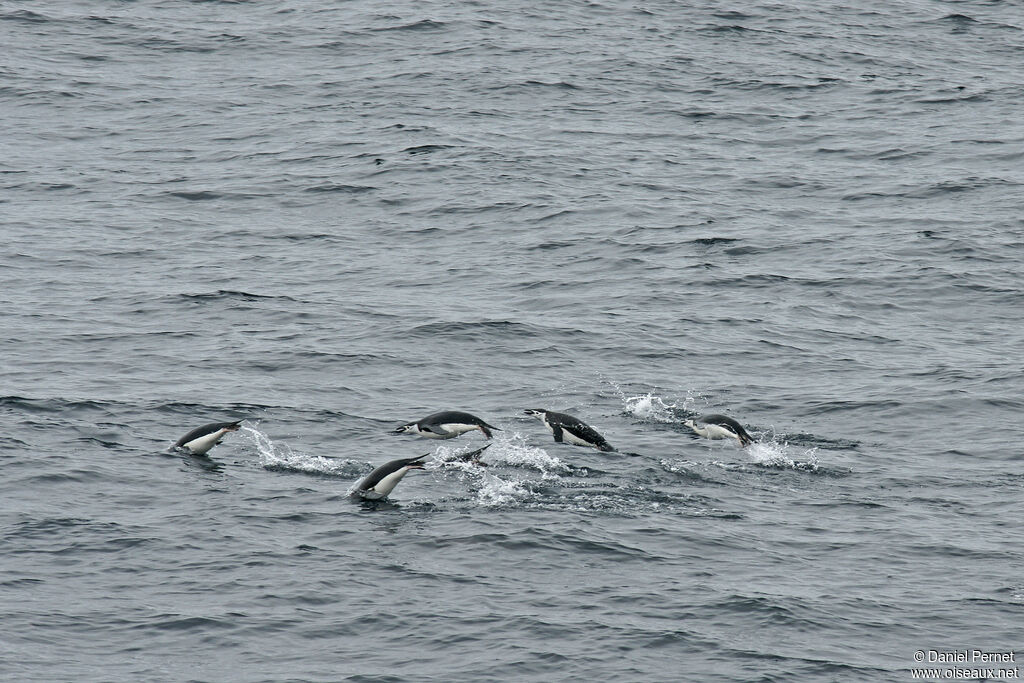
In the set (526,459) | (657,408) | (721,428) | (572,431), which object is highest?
(572,431)

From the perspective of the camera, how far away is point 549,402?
67.7 ft

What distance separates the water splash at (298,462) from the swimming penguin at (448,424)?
0.94 meters

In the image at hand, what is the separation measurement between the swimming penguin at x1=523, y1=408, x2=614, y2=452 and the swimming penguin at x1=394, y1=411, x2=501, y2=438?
860 millimetres

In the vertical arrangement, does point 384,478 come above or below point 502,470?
above

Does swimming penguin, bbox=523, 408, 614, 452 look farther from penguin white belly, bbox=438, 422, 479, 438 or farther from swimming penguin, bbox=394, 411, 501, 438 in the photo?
penguin white belly, bbox=438, 422, 479, 438

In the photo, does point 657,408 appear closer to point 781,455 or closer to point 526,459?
point 781,455

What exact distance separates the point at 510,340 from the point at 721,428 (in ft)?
18.4

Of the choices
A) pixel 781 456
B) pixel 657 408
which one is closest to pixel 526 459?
pixel 657 408

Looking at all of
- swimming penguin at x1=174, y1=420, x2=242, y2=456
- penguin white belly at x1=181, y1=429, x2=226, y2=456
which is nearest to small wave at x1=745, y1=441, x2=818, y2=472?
swimming penguin at x1=174, y1=420, x2=242, y2=456

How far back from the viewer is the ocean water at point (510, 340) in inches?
551

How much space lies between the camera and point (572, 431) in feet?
59.3

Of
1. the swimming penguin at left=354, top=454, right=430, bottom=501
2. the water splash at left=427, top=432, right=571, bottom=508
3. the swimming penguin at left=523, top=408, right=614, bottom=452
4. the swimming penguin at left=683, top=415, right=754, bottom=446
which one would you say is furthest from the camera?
the swimming penguin at left=683, top=415, right=754, bottom=446

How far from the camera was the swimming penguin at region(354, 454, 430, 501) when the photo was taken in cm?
Answer: 1650

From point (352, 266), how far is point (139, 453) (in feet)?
31.1
